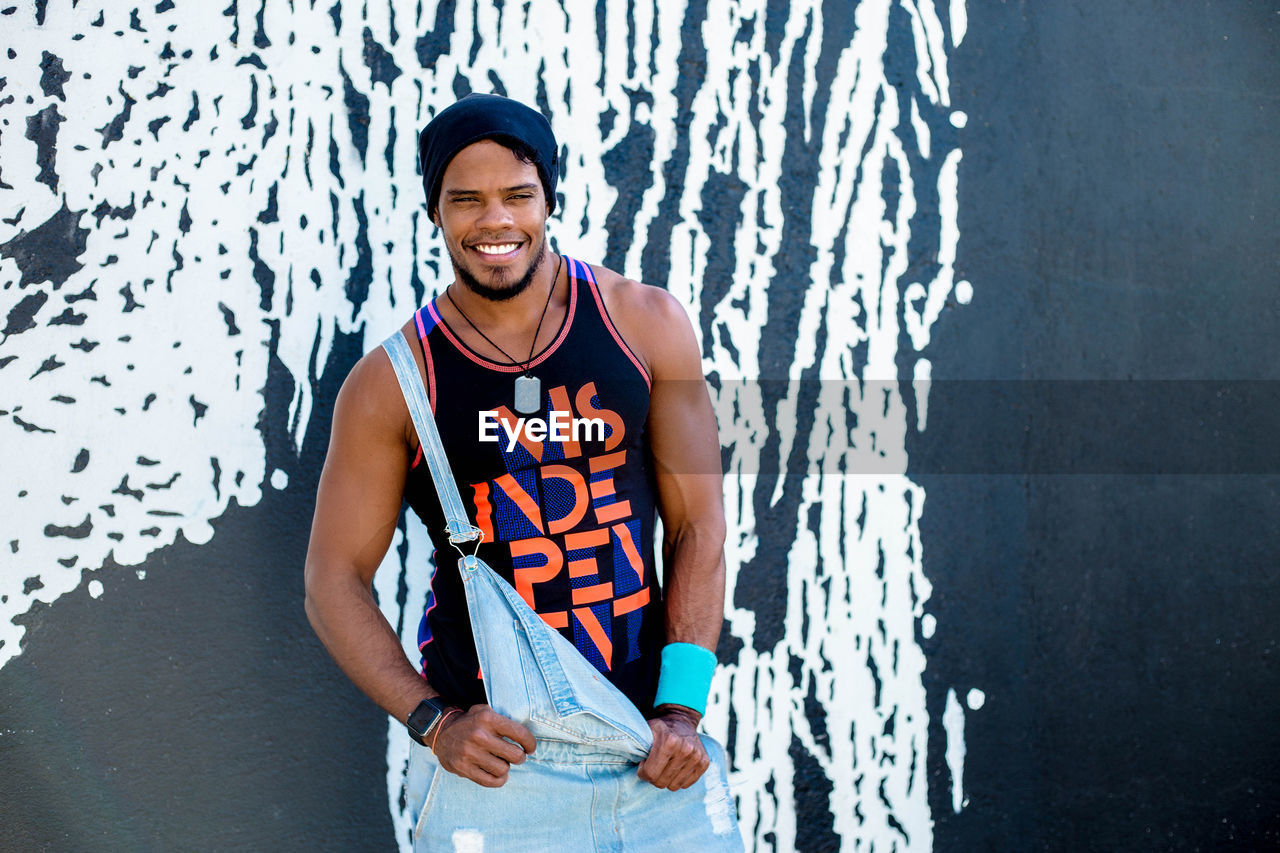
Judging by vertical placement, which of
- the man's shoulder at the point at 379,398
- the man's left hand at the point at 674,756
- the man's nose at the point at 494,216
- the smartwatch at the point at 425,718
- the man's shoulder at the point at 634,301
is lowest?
the man's left hand at the point at 674,756

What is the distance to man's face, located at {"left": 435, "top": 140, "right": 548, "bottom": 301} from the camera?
5.43ft

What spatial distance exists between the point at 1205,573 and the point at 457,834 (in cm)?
210

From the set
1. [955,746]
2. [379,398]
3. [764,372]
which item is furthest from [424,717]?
[955,746]

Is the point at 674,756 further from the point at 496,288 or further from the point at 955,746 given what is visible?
the point at 955,746

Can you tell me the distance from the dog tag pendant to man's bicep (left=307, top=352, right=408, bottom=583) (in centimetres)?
21

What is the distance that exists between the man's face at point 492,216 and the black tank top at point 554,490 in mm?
116

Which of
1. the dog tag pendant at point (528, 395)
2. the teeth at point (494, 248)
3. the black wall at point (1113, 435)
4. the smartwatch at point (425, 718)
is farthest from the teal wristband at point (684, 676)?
the black wall at point (1113, 435)

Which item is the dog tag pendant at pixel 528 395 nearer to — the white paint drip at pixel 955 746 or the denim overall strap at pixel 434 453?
the denim overall strap at pixel 434 453

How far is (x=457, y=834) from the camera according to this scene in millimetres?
1599

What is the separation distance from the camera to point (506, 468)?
1.67 metres

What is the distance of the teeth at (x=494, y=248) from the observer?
1.67 m

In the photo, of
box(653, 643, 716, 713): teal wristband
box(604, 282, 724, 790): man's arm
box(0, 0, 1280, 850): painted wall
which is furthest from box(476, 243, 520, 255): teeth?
box(653, 643, 716, 713): teal wristband

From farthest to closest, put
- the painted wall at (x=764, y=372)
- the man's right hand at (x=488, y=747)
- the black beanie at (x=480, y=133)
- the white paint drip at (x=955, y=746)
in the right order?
the white paint drip at (x=955, y=746)
the painted wall at (x=764, y=372)
the black beanie at (x=480, y=133)
the man's right hand at (x=488, y=747)

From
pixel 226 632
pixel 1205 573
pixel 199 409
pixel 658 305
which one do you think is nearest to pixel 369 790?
pixel 226 632
